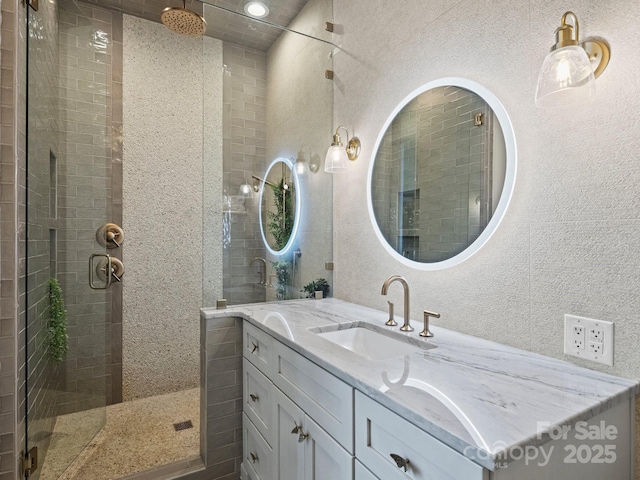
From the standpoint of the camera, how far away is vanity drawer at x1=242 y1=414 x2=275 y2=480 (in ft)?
4.69

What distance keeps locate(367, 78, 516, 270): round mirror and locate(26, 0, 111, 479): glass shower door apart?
5.34ft

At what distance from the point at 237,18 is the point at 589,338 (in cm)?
221

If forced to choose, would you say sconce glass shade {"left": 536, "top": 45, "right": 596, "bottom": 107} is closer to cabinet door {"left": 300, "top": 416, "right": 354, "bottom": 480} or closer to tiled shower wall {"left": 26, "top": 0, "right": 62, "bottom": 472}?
cabinet door {"left": 300, "top": 416, "right": 354, "bottom": 480}

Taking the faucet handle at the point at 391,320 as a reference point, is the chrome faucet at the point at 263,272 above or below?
above

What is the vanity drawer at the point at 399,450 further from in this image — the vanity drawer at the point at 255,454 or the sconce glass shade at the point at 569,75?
the sconce glass shade at the point at 569,75

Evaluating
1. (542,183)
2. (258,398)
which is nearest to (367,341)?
(258,398)

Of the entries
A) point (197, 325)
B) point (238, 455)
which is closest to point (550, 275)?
point (238, 455)

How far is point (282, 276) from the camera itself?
2.05 metres

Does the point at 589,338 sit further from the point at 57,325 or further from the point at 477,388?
the point at 57,325

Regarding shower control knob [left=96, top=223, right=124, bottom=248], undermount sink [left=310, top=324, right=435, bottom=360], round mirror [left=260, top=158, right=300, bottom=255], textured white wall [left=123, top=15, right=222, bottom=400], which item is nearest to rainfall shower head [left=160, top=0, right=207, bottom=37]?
textured white wall [left=123, top=15, right=222, bottom=400]

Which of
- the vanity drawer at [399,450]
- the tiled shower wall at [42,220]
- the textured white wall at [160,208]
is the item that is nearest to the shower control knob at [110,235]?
the textured white wall at [160,208]

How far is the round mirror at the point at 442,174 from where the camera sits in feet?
4.10

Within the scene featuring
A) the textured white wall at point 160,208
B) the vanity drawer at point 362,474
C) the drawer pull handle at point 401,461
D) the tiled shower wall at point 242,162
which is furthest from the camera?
the textured white wall at point 160,208

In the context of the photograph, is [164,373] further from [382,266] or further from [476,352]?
[476,352]
